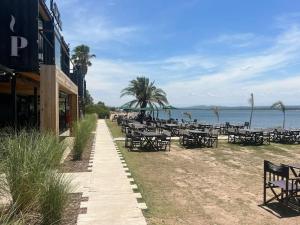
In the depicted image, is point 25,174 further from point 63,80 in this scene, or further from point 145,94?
point 145,94

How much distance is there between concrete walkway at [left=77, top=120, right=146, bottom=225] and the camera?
6340mm

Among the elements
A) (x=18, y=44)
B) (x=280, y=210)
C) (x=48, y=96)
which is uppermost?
(x=18, y=44)

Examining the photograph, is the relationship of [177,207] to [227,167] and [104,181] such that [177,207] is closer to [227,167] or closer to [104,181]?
[104,181]

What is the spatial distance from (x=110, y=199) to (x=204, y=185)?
8.37 ft

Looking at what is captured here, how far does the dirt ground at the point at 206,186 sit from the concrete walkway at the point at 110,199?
0.26m

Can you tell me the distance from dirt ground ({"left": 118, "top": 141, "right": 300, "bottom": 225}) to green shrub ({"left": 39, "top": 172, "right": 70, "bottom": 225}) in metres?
1.47

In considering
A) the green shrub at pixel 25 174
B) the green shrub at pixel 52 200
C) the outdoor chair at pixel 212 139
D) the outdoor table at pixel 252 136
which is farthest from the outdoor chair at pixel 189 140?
the green shrub at pixel 52 200

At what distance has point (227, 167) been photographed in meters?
12.2

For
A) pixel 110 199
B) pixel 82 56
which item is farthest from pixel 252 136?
pixel 82 56

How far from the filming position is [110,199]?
7668 millimetres

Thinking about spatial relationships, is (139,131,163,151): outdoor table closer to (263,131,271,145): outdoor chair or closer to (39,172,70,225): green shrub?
(263,131,271,145): outdoor chair

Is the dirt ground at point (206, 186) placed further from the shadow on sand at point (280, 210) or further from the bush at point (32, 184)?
the bush at point (32, 184)

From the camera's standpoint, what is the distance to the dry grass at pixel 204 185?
675cm

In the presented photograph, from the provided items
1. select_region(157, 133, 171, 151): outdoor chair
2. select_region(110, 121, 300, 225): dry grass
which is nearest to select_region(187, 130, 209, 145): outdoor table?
select_region(157, 133, 171, 151): outdoor chair
